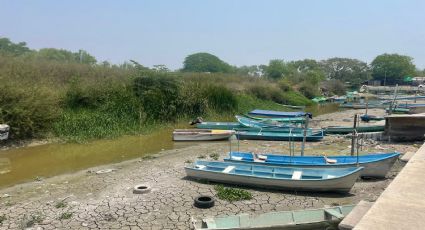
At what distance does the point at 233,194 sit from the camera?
10.1m

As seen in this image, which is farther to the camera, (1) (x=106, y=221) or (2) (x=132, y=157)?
(2) (x=132, y=157)

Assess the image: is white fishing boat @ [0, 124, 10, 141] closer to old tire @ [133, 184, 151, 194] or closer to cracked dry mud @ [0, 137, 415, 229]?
cracked dry mud @ [0, 137, 415, 229]

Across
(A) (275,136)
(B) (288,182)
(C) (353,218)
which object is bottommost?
(A) (275,136)

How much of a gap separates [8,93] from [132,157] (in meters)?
7.06

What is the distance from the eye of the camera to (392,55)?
311 feet

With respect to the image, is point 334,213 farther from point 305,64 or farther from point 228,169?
point 305,64

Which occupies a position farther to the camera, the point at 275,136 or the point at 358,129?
the point at 358,129

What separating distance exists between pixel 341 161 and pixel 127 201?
7.16m

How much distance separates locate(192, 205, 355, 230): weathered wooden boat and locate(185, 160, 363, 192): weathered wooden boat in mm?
2179

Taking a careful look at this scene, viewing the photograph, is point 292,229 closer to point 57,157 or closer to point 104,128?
point 57,157

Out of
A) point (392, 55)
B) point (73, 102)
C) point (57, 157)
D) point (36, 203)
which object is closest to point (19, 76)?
point (73, 102)

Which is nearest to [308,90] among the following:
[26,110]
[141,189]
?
[26,110]

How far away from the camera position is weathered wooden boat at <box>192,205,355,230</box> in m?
7.15

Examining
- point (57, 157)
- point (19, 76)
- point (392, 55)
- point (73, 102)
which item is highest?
point (392, 55)
